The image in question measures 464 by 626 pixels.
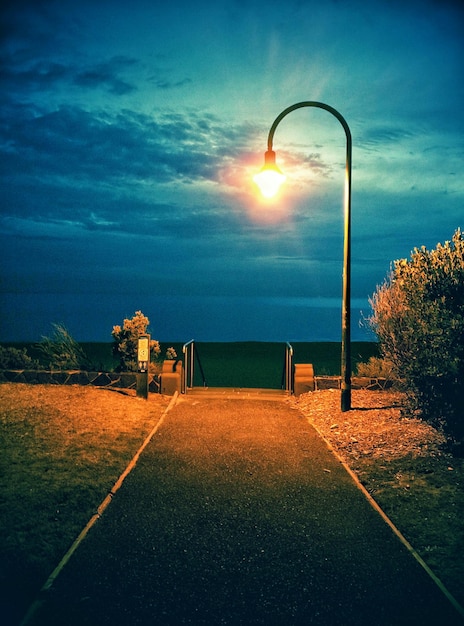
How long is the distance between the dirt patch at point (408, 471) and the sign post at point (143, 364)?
3.77 meters

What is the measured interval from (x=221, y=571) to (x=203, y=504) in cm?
170

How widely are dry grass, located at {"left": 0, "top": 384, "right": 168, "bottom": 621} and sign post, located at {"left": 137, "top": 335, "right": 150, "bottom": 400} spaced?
13.7 inches

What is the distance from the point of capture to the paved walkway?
14.2 feet

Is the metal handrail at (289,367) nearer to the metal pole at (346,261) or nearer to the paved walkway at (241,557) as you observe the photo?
the metal pole at (346,261)

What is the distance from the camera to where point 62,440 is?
9539 mm

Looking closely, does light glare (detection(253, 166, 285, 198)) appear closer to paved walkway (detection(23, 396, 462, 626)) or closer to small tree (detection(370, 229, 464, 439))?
small tree (detection(370, 229, 464, 439))

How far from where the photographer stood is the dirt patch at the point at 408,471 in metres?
5.75

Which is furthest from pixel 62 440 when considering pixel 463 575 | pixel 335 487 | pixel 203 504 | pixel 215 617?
pixel 463 575

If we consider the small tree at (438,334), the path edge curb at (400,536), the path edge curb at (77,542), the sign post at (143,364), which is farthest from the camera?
the sign post at (143,364)

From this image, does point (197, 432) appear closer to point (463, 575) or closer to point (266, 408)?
point (266, 408)

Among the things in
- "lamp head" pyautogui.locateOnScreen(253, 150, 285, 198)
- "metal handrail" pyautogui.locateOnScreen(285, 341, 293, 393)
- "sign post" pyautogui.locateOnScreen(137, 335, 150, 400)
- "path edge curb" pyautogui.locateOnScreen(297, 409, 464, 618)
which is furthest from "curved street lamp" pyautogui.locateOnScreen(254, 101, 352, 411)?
"sign post" pyautogui.locateOnScreen(137, 335, 150, 400)

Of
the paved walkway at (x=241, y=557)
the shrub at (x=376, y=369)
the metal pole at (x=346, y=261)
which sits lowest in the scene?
the paved walkway at (x=241, y=557)

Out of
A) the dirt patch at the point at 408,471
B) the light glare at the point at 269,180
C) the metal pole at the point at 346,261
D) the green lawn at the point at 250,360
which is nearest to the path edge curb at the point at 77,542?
the dirt patch at the point at 408,471

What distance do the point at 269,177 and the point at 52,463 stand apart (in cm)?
658
